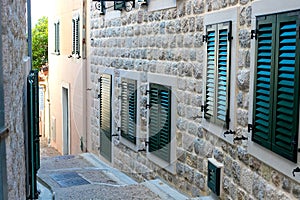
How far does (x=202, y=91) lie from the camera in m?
5.35

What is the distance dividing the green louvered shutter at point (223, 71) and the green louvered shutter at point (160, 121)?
1.31 m

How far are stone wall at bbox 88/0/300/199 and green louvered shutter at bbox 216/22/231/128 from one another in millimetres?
196

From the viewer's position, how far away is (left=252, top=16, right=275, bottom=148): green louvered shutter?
3781mm

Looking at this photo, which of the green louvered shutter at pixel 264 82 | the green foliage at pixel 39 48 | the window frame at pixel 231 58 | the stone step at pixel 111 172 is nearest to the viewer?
the green louvered shutter at pixel 264 82

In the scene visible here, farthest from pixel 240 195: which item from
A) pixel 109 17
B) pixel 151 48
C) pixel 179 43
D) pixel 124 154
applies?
pixel 109 17

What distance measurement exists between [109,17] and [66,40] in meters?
3.68

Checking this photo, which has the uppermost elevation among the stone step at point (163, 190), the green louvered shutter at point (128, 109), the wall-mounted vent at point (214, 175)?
the green louvered shutter at point (128, 109)

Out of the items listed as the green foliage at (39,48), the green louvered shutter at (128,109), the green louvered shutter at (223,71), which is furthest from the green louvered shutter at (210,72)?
the green foliage at (39,48)

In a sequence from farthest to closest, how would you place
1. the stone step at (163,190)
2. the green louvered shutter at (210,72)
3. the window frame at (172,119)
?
the window frame at (172,119) → the stone step at (163,190) → the green louvered shutter at (210,72)

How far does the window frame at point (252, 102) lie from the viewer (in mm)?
3445

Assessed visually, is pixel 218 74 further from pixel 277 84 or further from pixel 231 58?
pixel 277 84

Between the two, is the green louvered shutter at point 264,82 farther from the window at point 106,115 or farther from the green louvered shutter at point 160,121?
the window at point 106,115

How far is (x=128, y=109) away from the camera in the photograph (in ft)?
24.9

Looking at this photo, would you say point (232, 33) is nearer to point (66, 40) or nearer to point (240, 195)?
point (240, 195)
